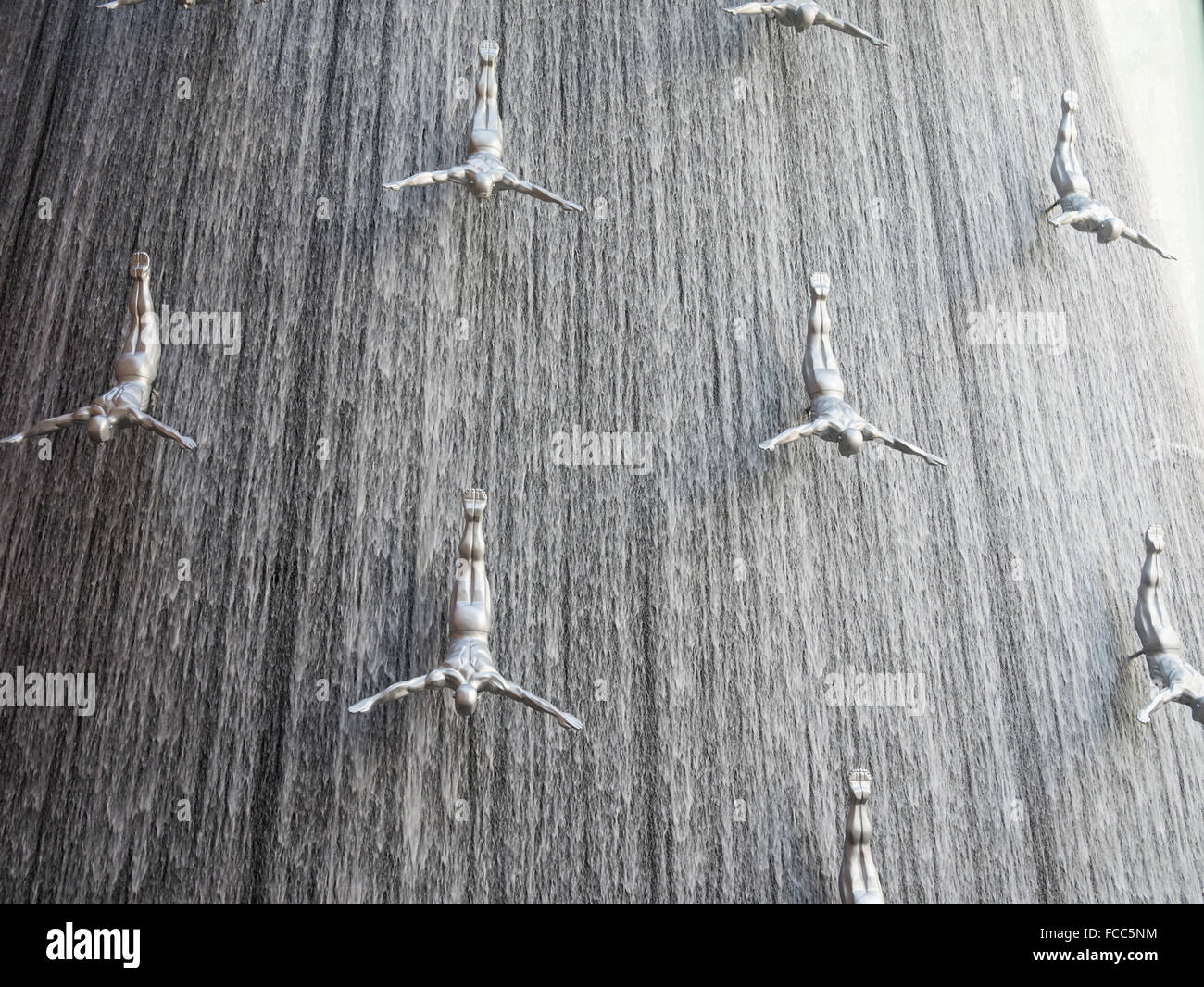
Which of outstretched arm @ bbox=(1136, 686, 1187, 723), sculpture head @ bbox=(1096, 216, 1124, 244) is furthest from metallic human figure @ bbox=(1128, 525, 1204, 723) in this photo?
sculpture head @ bbox=(1096, 216, 1124, 244)

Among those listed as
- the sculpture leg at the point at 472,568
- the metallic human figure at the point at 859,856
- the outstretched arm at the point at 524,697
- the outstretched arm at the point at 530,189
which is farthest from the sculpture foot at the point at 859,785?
the outstretched arm at the point at 530,189

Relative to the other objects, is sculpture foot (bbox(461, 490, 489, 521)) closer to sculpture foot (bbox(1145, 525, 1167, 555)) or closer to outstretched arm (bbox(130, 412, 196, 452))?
outstretched arm (bbox(130, 412, 196, 452))

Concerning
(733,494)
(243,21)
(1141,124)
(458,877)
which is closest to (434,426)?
(733,494)

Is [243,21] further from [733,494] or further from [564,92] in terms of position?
[733,494]

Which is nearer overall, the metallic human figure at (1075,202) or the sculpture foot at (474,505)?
the sculpture foot at (474,505)

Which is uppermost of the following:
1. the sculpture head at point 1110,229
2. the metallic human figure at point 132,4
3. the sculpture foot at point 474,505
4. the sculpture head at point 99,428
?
the metallic human figure at point 132,4


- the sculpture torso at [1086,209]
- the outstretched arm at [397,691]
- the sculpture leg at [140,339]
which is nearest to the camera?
the outstretched arm at [397,691]

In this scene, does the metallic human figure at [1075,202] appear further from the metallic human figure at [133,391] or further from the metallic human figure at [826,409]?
the metallic human figure at [133,391]

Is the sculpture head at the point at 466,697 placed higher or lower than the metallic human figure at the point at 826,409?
lower
